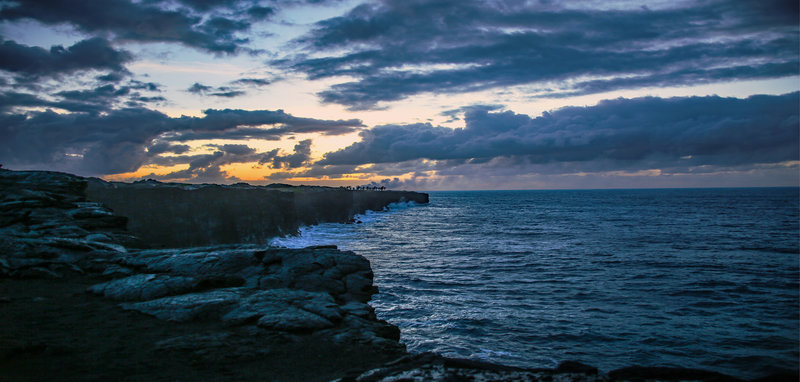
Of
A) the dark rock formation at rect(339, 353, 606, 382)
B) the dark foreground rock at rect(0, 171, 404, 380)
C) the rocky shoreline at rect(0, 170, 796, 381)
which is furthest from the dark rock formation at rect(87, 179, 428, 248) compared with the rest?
the dark rock formation at rect(339, 353, 606, 382)

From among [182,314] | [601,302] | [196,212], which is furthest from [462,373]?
[196,212]

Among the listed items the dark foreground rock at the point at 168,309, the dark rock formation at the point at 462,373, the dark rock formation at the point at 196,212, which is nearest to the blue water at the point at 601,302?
the dark foreground rock at the point at 168,309

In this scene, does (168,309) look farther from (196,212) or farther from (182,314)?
(196,212)

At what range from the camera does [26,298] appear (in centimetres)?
1285

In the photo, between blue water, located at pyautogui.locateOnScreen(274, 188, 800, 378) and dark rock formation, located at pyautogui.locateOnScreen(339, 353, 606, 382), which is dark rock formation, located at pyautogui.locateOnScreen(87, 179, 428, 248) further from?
dark rock formation, located at pyautogui.locateOnScreen(339, 353, 606, 382)

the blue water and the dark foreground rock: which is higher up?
the dark foreground rock

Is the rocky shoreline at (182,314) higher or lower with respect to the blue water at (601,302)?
higher

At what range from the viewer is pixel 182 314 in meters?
12.1

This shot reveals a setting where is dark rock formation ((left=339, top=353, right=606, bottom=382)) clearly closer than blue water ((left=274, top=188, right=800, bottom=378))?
Yes

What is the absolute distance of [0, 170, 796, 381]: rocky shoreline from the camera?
338 inches

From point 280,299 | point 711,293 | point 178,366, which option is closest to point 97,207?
point 280,299

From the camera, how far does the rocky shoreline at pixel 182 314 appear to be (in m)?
8.59

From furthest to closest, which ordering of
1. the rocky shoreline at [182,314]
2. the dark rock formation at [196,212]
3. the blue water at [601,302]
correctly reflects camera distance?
the dark rock formation at [196,212], the blue water at [601,302], the rocky shoreline at [182,314]

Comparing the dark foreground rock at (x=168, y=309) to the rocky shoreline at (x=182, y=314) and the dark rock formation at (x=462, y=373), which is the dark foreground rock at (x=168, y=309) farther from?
the dark rock formation at (x=462, y=373)
